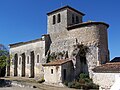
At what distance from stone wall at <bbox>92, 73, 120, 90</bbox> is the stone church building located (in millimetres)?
2886

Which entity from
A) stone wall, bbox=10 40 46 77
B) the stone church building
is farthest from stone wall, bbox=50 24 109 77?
stone wall, bbox=10 40 46 77

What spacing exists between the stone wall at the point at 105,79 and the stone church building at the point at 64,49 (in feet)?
9.47

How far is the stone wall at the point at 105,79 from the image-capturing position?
20.0 m

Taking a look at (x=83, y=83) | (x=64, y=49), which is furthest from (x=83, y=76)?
(x=64, y=49)

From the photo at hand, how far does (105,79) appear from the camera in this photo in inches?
818

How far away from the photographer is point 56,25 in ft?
105

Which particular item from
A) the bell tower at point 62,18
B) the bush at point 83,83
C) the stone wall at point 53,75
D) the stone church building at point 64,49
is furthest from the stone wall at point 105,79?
the bell tower at point 62,18

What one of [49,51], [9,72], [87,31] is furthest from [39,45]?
[9,72]

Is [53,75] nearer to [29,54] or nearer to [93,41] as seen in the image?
[93,41]

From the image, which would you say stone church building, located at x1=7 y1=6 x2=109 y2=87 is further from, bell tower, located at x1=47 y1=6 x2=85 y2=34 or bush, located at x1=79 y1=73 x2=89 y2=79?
bush, located at x1=79 y1=73 x2=89 y2=79

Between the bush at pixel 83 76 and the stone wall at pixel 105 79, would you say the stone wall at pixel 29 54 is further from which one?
the stone wall at pixel 105 79

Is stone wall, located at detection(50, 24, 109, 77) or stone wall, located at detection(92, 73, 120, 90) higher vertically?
stone wall, located at detection(50, 24, 109, 77)

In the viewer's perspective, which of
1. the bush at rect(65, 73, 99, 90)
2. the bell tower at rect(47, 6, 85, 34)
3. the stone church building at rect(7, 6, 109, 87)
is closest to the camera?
the bush at rect(65, 73, 99, 90)

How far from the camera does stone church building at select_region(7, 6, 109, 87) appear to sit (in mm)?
25414
